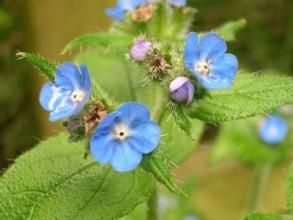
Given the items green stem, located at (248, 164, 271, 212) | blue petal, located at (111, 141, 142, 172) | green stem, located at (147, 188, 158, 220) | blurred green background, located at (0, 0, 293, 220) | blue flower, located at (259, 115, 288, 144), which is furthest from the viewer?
blurred green background, located at (0, 0, 293, 220)

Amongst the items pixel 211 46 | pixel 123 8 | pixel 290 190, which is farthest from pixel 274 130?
pixel 211 46

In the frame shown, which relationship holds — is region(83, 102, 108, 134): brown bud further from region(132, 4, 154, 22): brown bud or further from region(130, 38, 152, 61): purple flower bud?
region(132, 4, 154, 22): brown bud

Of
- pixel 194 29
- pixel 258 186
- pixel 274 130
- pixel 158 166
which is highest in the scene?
pixel 158 166

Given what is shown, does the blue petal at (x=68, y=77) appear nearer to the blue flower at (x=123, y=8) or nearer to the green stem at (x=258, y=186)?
the blue flower at (x=123, y=8)

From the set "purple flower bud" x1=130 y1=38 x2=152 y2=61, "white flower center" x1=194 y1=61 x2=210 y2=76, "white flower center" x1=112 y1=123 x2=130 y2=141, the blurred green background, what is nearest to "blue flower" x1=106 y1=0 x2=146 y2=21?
"purple flower bud" x1=130 y1=38 x2=152 y2=61

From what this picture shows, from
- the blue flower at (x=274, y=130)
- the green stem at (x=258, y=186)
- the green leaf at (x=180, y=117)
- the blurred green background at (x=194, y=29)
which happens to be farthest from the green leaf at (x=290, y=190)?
the blurred green background at (x=194, y=29)

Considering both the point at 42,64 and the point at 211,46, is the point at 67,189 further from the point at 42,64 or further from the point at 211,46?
the point at 211,46
